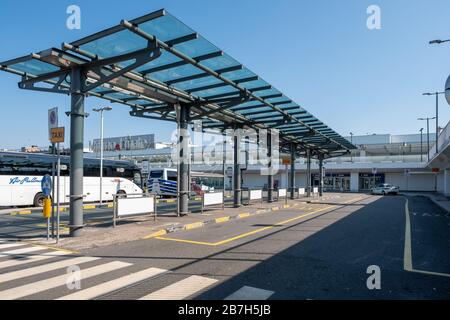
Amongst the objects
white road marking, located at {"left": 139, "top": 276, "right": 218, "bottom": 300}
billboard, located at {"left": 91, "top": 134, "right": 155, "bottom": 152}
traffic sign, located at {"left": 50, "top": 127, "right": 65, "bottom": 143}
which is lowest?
white road marking, located at {"left": 139, "top": 276, "right": 218, "bottom": 300}

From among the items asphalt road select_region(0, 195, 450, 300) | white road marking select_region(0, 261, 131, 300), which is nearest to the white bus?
asphalt road select_region(0, 195, 450, 300)

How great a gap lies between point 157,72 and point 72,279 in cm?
741

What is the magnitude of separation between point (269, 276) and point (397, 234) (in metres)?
6.90

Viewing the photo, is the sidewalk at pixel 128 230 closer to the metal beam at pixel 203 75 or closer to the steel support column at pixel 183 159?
the steel support column at pixel 183 159

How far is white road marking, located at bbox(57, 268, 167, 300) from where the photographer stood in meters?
4.88

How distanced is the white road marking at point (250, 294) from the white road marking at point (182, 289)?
566 millimetres

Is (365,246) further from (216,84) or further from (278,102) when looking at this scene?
(278,102)

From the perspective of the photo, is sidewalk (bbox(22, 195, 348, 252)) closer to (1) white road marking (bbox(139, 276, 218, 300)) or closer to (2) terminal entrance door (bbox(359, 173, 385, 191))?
(1) white road marking (bbox(139, 276, 218, 300))

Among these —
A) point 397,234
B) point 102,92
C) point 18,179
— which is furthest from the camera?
point 18,179

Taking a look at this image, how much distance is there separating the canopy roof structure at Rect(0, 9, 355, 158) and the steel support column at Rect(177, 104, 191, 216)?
1.84 feet

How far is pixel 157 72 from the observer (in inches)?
443

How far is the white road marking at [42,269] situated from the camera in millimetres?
5867

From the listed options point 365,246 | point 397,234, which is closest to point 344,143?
point 397,234
